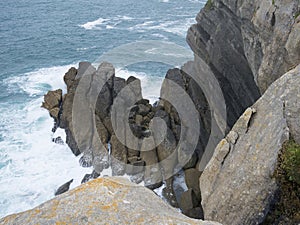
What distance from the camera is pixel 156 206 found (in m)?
6.99

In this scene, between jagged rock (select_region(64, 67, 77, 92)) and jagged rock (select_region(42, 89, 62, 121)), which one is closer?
jagged rock (select_region(64, 67, 77, 92))

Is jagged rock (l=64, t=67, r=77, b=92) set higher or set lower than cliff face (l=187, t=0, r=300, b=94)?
lower

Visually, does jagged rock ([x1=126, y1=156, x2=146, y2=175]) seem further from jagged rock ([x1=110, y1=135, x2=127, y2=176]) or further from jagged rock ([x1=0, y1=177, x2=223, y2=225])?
jagged rock ([x1=0, y1=177, x2=223, y2=225])

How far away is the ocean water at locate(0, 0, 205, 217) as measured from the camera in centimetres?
2830

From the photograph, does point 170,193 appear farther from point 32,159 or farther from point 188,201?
point 32,159

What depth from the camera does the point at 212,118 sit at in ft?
87.2

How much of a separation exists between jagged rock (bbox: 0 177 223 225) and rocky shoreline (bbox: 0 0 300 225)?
113 millimetres

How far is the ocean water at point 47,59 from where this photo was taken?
28297 millimetres

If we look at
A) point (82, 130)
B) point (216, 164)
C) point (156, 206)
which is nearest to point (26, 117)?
point (82, 130)

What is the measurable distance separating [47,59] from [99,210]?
165 ft

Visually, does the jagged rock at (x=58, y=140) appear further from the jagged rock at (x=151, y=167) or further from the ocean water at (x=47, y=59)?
the jagged rock at (x=151, y=167)

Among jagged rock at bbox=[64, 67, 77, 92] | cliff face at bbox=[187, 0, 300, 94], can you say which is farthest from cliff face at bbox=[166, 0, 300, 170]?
jagged rock at bbox=[64, 67, 77, 92]

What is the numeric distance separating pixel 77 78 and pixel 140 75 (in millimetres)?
12777

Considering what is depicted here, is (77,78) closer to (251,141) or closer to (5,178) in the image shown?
(5,178)
